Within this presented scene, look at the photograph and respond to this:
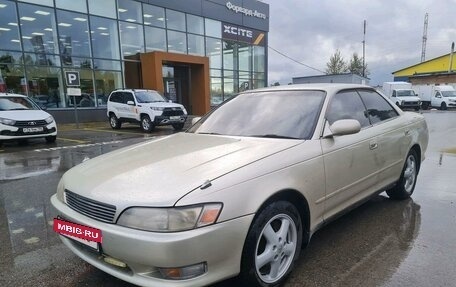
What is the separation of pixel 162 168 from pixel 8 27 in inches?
747

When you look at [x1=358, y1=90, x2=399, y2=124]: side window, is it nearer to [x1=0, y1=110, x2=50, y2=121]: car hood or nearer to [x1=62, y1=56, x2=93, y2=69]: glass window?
[x1=0, y1=110, x2=50, y2=121]: car hood

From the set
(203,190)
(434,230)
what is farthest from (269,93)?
(434,230)

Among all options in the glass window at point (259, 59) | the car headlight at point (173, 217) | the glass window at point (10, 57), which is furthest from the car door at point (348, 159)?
the glass window at point (259, 59)

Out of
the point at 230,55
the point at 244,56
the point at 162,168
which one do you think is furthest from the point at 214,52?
the point at 162,168

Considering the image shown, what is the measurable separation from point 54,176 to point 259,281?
544 cm

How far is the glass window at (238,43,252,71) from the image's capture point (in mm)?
Result: 28406

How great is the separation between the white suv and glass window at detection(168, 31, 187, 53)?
26.2ft

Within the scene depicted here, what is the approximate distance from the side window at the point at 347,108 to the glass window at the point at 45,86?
60.0ft

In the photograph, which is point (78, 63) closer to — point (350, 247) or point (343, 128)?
point (343, 128)

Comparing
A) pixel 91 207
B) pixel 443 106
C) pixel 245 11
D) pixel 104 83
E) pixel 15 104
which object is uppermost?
pixel 245 11

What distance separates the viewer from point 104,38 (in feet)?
68.8

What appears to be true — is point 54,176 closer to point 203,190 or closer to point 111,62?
point 203,190

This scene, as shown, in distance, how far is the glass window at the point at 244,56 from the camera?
2841cm

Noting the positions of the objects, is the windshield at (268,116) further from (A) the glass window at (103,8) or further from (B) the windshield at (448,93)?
(B) the windshield at (448,93)
